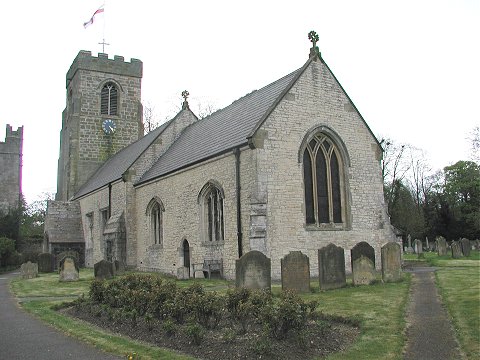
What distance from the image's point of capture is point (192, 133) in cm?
2522

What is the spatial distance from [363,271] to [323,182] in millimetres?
5161

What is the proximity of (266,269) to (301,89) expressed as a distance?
816 cm

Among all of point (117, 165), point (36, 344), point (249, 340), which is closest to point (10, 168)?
point (117, 165)

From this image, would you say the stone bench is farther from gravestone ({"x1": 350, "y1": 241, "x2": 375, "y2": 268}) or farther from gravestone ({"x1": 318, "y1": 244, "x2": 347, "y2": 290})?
gravestone ({"x1": 350, "y1": 241, "x2": 375, "y2": 268})

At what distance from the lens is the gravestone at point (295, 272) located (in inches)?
481

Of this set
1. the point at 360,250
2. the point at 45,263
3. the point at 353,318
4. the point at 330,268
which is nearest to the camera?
the point at 353,318

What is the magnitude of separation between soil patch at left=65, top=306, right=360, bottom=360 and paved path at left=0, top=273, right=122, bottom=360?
40.6 inches

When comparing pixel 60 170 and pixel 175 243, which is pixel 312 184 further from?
pixel 60 170

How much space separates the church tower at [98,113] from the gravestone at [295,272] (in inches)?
1048

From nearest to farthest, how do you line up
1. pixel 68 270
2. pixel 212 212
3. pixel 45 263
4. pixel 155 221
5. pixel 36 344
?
pixel 36 344 → pixel 212 212 → pixel 68 270 → pixel 155 221 → pixel 45 263

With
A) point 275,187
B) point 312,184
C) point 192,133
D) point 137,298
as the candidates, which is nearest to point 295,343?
point 137,298

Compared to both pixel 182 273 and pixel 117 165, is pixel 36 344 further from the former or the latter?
pixel 117 165

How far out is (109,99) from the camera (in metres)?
36.8

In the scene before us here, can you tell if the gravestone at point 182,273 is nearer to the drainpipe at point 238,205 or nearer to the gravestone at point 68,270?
the drainpipe at point 238,205
